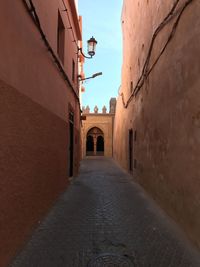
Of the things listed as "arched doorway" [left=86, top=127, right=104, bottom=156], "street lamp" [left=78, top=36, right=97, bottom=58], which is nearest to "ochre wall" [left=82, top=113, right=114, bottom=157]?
"arched doorway" [left=86, top=127, right=104, bottom=156]

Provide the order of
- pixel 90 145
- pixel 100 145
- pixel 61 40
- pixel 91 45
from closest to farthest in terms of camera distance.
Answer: pixel 61 40, pixel 91 45, pixel 100 145, pixel 90 145

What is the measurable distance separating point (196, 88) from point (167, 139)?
1.71 meters

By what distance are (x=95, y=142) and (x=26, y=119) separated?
24246 millimetres

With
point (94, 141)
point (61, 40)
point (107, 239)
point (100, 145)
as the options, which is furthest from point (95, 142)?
point (107, 239)

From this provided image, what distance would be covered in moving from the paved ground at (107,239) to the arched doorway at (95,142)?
21822 millimetres

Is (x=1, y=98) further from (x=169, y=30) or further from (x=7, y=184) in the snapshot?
(x=169, y=30)

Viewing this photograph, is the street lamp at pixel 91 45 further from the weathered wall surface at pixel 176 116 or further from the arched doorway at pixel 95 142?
the arched doorway at pixel 95 142

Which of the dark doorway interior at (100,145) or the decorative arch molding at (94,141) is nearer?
the decorative arch molding at (94,141)

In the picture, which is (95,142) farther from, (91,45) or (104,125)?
(91,45)

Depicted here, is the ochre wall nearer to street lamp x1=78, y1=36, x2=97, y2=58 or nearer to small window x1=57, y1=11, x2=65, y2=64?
street lamp x1=78, y1=36, x2=97, y2=58

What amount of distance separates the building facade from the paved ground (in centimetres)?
29

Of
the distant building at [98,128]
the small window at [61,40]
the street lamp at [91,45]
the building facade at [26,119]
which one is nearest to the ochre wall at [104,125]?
the distant building at [98,128]

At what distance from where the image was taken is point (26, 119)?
12.6 feet

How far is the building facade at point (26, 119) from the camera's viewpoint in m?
3.07
